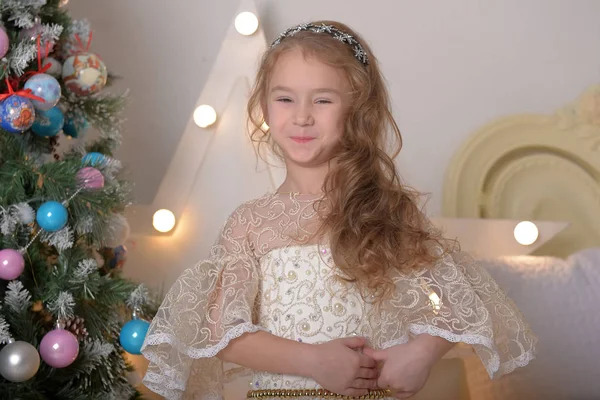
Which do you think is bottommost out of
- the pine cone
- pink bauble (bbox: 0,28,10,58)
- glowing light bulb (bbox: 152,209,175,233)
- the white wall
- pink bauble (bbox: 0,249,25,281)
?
the pine cone

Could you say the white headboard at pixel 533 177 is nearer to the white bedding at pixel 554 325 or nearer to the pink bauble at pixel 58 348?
the white bedding at pixel 554 325

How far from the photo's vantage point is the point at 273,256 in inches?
60.2

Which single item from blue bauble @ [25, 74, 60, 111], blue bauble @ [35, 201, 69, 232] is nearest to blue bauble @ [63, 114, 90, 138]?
blue bauble @ [25, 74, 60, 111]

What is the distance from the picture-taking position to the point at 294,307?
1.49m

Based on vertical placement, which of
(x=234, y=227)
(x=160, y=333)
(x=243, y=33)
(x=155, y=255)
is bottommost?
(x=160, y=333)

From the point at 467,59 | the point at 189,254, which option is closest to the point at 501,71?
the point at 467,59

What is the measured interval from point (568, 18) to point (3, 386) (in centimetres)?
209

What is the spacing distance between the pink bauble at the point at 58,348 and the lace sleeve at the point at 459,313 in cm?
60

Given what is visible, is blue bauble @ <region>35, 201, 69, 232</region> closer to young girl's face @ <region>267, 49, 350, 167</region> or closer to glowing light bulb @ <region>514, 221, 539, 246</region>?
young girl's face @ <region>267, 49, 350, 167</region>

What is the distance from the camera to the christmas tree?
1.59 m

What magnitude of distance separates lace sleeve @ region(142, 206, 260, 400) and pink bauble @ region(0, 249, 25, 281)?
0.31m

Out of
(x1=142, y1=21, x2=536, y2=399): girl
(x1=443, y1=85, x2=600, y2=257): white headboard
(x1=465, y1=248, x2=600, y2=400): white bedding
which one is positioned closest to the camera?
(x1=142, y1=21, x2=536, y2=399): girl

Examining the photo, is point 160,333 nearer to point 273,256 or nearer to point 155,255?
point 273,256

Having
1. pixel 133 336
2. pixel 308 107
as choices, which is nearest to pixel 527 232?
pixel 308 107
